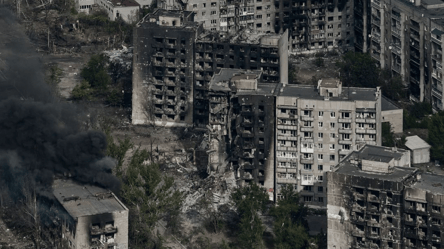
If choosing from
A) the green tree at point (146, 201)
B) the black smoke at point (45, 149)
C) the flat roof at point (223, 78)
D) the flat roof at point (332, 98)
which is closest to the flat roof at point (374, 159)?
the flat roof at point (332, 98)

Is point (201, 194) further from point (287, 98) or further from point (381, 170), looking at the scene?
point (381, 170)

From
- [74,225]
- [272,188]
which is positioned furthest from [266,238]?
[74,225]

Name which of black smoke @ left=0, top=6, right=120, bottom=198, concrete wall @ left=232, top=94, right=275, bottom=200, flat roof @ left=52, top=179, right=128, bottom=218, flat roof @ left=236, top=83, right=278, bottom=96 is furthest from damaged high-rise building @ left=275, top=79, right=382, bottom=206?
flat roof @ left=52, top=179, right=128, bottom=218

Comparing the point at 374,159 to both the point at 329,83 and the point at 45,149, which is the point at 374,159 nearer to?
the point at 329,83

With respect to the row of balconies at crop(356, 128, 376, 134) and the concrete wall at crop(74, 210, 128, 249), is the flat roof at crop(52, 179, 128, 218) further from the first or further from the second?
the row of balconies at crop(356, 128, 376, 134)

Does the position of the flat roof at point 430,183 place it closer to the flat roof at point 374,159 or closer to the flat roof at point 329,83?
the flat roof at point 374,159
